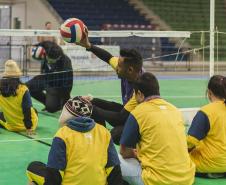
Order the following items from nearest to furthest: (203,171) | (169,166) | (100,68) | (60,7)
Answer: (169,166)
(203,171)
(100,68)
(60,7)

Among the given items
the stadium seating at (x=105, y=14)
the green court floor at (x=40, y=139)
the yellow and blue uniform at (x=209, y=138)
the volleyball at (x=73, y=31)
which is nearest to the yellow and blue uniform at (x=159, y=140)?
the yellow and blue uniform at (x=209, y=138)

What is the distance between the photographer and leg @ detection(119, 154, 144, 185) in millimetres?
4371

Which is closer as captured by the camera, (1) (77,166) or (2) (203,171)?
(1) (77,166)

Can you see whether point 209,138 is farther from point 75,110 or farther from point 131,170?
point 75,110

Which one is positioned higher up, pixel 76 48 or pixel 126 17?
pixel 126 17

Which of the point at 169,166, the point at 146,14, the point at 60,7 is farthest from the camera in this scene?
the point at 146,14

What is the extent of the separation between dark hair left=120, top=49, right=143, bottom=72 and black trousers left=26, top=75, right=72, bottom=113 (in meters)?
3.81

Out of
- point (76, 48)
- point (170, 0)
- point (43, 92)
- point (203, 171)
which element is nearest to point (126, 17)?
point (170, 0)

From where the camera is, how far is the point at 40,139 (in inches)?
270

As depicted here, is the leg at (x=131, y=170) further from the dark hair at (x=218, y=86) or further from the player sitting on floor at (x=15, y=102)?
the player sitting on floor at (x=15, y=102)

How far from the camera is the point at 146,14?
88.5ft

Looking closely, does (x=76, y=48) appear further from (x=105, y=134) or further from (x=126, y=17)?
(x=105, y=134)

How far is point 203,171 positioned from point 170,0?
23745 millimetres

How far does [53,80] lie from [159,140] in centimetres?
554
